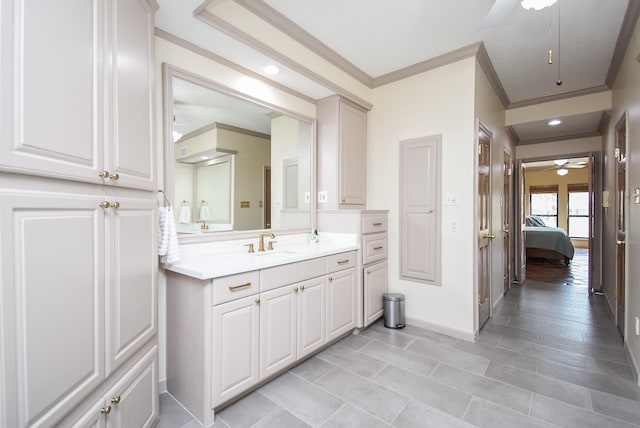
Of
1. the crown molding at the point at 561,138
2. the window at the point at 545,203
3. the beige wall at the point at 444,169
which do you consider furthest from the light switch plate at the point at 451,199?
the window at the point at 545,203

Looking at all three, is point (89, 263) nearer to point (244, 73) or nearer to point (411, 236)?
point (244, 73)

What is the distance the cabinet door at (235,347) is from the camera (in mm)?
1723

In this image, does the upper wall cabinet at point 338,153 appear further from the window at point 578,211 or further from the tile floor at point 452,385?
the window at point 578,211

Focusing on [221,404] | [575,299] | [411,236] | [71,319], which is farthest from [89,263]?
[575,299]

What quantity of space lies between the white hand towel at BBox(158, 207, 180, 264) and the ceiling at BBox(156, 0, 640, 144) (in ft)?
4.11

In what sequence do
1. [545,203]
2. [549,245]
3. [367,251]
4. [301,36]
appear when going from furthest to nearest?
[545,203]
[549,245]
[367,251]
[301,36]

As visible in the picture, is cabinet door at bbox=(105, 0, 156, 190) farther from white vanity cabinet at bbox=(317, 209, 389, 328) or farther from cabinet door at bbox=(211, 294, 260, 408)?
white vanity cabinet at bbox=(317, 209, 389, 328)

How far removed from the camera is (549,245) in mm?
6652

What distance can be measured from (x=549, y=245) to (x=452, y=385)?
6.23 meters

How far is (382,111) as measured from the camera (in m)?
3.40

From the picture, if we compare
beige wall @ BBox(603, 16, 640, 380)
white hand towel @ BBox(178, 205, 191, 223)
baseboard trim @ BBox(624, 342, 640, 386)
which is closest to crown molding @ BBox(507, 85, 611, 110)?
beige wall @ BBox(603, 16, 640, 380)

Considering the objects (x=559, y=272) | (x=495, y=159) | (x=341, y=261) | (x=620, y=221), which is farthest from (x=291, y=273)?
(x=559, y=272)

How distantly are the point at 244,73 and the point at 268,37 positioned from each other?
14.8 inches

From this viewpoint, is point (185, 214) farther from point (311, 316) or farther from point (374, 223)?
point (374, 223)
